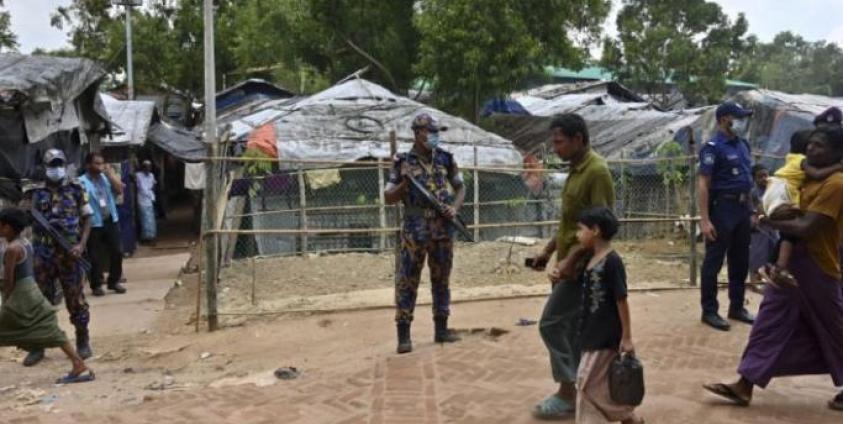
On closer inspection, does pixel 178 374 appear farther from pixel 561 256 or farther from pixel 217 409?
pixel 561 256

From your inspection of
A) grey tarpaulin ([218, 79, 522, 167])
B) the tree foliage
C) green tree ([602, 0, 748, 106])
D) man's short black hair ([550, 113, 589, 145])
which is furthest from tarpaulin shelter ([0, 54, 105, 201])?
the tree foliage

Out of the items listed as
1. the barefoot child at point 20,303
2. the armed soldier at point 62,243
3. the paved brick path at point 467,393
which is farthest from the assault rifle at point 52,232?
the paved brick path at point 467,393

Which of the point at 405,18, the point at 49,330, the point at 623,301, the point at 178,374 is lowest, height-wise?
the point at 178,374

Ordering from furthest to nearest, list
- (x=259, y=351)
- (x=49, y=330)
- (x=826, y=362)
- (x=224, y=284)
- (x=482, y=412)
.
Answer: (x=224, y=284), (x=259, y=351), (x=49, y=330), (x=482, y=412), (x=826, y=362)

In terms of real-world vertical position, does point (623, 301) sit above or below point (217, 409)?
above

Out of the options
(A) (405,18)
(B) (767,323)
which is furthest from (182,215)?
(B) (767,323)

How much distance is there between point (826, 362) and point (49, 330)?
4879 millimetres

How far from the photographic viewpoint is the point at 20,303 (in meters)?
5.27

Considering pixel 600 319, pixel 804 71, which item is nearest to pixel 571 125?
pixel 600 319

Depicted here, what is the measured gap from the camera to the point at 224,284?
32.0 ft

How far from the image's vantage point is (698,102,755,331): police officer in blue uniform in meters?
5.79

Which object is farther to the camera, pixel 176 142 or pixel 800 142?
pixel 176 142

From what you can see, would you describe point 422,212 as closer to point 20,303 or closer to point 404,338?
point 404,338

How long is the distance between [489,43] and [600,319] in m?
12.5
